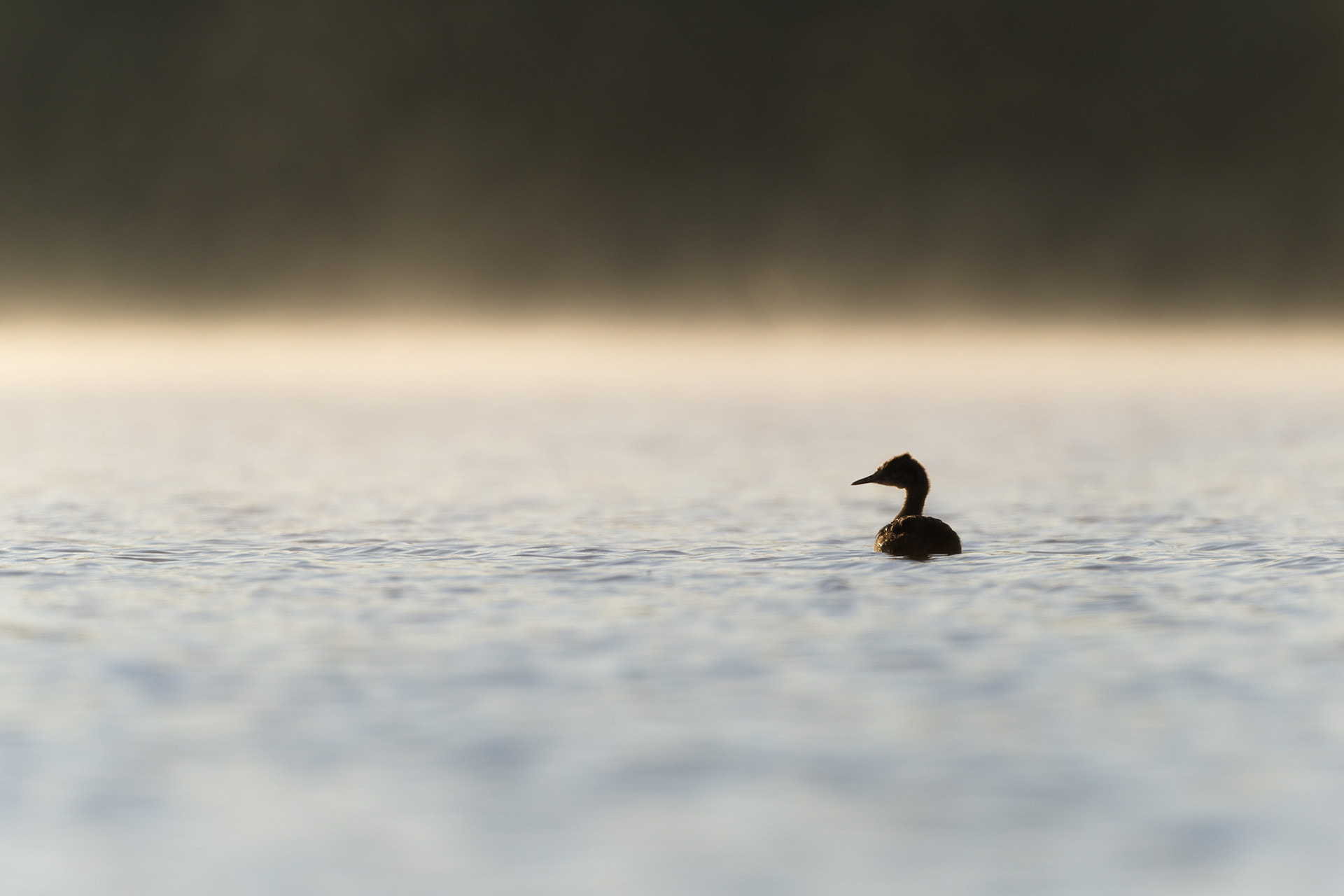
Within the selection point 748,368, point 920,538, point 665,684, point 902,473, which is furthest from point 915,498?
point 748,368

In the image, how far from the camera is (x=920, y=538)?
63.8 ft

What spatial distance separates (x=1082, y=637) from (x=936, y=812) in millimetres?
5388

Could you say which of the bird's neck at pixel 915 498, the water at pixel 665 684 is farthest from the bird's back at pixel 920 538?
the bird's neck at pixel 915 498

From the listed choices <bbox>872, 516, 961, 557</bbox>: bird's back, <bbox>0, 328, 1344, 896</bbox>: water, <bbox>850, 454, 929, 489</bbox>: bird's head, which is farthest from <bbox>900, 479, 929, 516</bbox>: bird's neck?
<bbox>872, 516, 961, 557</bbox>: bird's back

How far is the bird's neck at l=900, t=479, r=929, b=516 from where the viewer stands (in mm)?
20938

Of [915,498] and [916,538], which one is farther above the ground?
[915,498]

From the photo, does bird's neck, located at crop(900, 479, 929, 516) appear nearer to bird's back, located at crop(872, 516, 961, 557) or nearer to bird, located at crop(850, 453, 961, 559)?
bird, located at crop(850, 453, 961, 559)

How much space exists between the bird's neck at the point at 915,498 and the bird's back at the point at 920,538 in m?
1.14

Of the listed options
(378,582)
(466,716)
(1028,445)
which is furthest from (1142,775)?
(1028,445)

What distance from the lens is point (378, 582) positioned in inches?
709

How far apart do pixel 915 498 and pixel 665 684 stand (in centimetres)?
850

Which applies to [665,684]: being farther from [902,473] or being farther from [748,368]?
[748,368]

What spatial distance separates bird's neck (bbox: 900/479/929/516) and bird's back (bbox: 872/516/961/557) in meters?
1.14

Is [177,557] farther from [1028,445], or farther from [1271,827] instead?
[1028,445]
